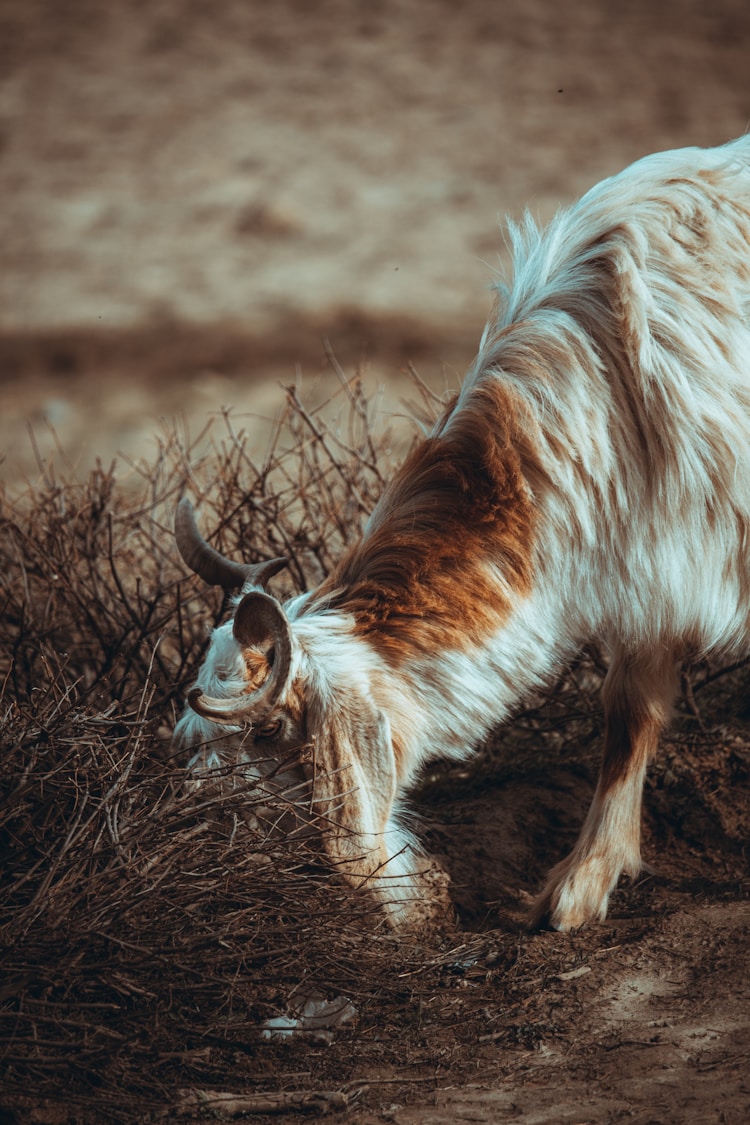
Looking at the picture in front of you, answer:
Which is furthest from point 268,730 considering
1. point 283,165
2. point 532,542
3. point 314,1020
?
point 283,165

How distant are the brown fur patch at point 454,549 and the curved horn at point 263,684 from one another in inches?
14.9

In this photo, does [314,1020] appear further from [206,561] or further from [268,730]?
[206,561]

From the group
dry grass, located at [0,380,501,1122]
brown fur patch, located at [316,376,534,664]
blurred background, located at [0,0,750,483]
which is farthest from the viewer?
blurred background, located at [0,0,750,483]

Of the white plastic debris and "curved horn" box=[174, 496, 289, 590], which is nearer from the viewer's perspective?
the white plastic debris

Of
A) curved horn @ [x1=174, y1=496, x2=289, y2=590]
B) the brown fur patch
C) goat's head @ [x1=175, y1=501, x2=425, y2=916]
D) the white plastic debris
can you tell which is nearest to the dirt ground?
curved horn @ [x1=174, y1=496, x2=289, y2=590]

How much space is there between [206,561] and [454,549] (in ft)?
2.79

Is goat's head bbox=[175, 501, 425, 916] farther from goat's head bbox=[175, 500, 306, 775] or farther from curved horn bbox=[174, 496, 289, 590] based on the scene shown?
curved horn bbox=[174, 496, 289, 590]

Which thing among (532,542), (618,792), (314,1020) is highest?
(532,542)

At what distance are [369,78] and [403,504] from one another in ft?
60.9

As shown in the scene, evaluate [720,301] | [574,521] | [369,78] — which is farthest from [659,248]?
[369,78]

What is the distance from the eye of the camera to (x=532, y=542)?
3.76 metres

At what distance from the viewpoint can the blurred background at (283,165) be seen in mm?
16406

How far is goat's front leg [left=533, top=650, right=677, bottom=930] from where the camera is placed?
4.13 m

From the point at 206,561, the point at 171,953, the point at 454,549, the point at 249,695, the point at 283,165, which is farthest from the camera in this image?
the point at 283,165
